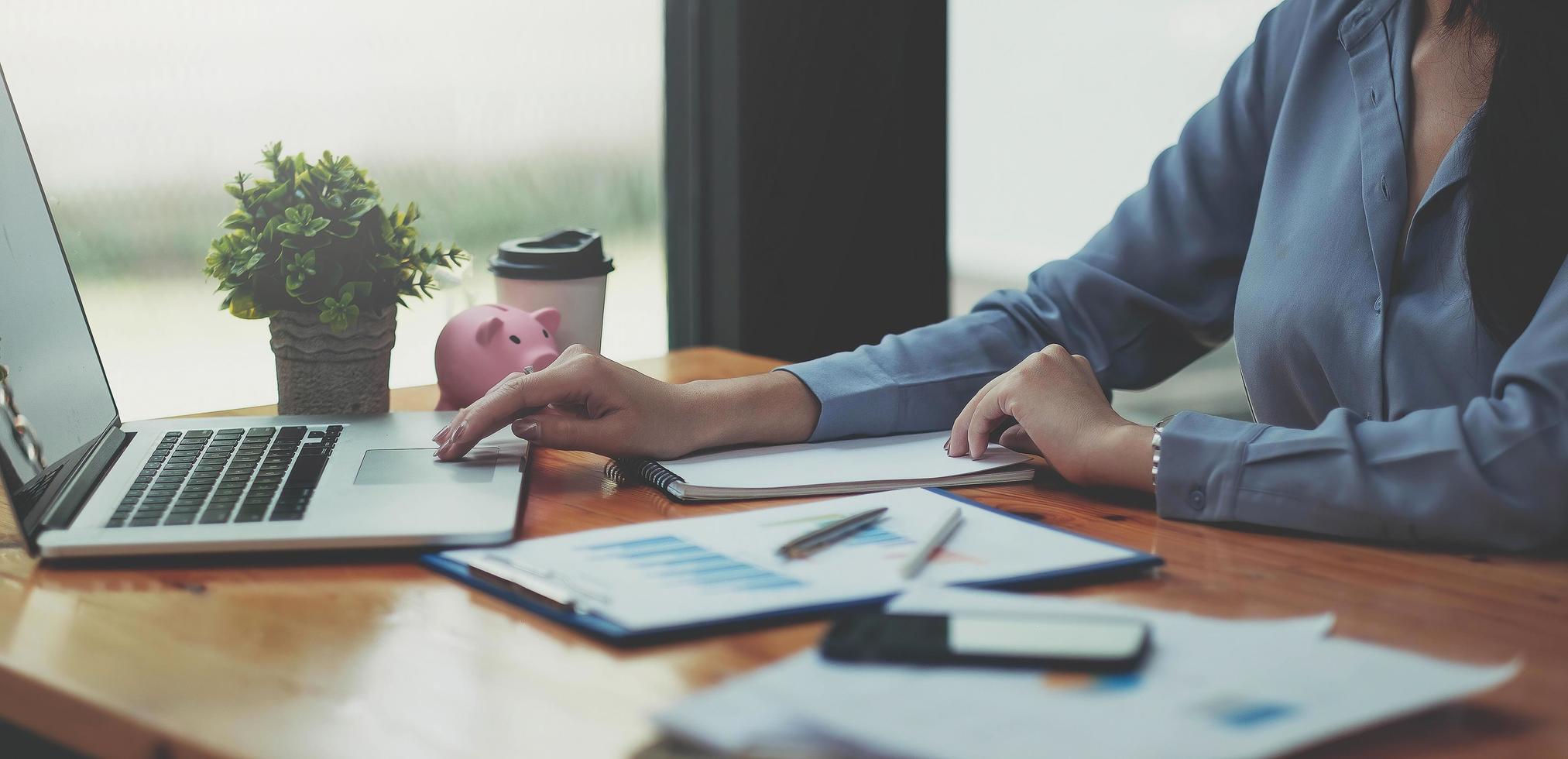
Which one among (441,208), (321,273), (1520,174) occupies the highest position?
(1520,174)

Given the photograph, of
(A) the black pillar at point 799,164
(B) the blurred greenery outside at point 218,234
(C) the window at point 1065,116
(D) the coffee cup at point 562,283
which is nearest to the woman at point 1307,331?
(D) the coffee cup at point 562,283

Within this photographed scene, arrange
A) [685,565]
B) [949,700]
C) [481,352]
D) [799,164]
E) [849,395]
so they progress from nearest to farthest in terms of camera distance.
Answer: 1. [949,700]
2. [685,565]
3. [849,395]
4. [481,352]
5. [799,164]

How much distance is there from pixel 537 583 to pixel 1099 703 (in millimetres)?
310

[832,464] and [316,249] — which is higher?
[316,249]

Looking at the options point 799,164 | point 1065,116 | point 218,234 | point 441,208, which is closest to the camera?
point 218,234

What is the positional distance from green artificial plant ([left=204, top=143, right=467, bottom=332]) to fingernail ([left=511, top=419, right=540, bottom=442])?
0.83ft

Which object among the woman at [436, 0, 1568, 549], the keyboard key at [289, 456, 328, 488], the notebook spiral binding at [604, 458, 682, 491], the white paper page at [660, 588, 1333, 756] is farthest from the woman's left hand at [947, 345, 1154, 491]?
the keyboard key at [289, 456, 328, 488]

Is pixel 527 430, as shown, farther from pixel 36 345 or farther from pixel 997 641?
pixel 997 641

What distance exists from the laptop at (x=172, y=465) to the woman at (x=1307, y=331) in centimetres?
8

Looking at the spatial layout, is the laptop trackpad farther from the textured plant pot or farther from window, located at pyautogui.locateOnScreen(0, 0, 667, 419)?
window, located at pyautogui.locateOnScreen(0, 0, 667, 419)

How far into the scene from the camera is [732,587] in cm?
68

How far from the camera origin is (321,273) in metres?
1.11

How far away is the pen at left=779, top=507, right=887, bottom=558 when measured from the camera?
732 millimetres

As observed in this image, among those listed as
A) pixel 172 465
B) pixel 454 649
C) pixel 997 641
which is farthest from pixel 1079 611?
pixel 172 465
